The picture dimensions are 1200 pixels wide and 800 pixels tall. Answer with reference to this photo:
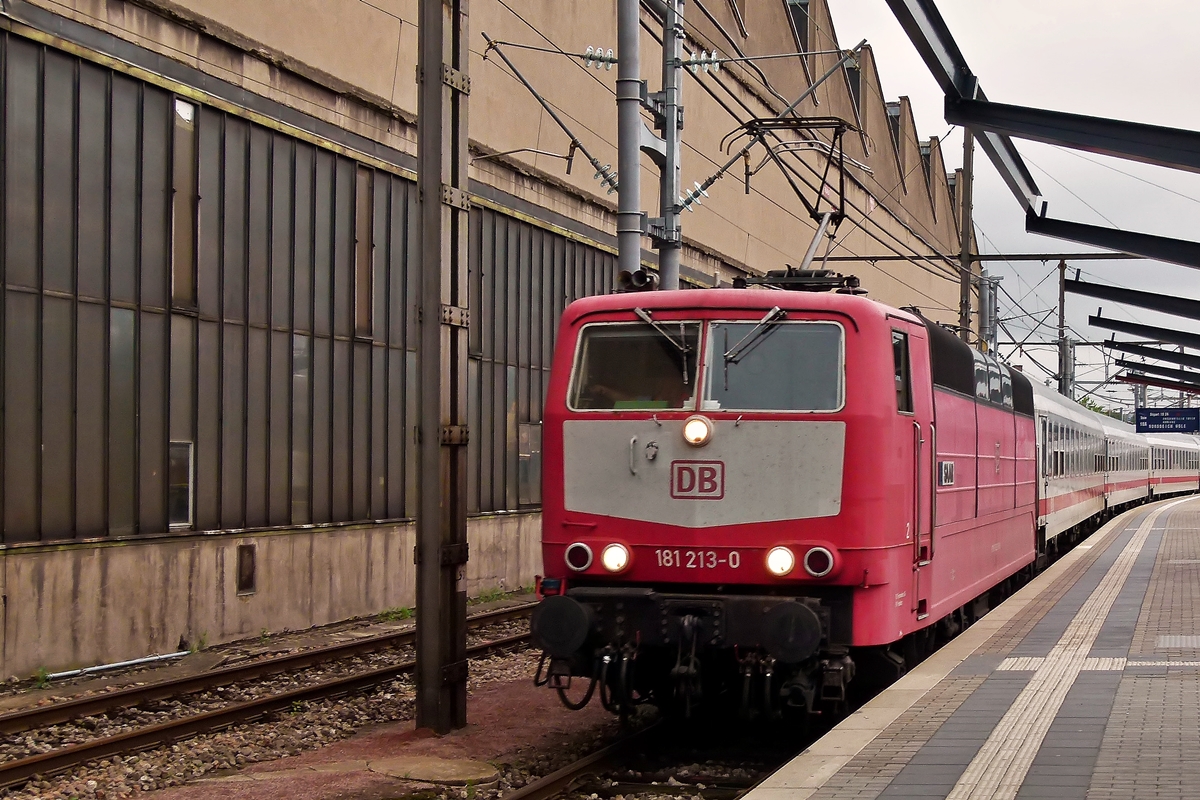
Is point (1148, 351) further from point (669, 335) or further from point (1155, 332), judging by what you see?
point (669, 335)

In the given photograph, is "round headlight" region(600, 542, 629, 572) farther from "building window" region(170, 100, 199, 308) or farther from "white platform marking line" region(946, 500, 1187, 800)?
"building window" region(170, 100, 199, 308)

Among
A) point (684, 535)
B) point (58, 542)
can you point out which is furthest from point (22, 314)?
point (684, 535)

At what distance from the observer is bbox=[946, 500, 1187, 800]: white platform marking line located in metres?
6.41

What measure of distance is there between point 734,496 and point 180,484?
7.73 metres

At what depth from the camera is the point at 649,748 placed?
9.45 m

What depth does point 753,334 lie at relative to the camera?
29.4 ft

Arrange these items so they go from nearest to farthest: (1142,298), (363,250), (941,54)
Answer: (363,250)
(941,54)
(1142,298)

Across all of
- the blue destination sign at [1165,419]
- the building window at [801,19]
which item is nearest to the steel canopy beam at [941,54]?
the building window at [801,19]

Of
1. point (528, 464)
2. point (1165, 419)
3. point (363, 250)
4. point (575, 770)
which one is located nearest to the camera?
point (575, 770)

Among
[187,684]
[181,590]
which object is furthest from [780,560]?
[181,590]

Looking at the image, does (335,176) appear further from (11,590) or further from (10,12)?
(11,590)

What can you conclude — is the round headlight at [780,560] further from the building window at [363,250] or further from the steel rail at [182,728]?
the building window at [363,250]

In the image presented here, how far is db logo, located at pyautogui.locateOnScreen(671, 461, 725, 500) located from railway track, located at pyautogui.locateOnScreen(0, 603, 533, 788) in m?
3.94

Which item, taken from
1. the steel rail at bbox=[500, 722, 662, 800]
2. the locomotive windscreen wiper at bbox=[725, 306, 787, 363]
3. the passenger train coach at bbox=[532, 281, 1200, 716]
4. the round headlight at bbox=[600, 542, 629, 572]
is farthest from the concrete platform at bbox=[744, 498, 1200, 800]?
the locomotive windscreen wiper at bbox=[725, 306, 787, 363]
